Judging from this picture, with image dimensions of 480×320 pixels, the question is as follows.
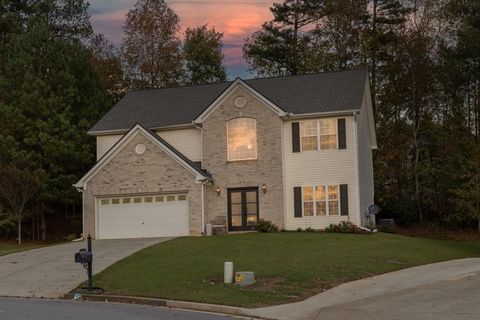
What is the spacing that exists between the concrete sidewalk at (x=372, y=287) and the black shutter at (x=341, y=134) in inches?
390

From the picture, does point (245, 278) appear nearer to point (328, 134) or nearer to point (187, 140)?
point (328, 134)

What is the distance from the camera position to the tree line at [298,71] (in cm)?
3975

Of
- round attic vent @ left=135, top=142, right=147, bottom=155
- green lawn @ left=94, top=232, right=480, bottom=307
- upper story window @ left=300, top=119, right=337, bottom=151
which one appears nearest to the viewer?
green lawn @ left=94, top=232, right=480, bottom=307

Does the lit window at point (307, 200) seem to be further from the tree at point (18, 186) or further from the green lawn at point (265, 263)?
the tree at point (18, 186)

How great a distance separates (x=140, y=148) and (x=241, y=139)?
490 centimetres

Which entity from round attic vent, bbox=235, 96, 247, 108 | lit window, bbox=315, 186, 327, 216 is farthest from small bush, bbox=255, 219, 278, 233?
round attic vent, bbox=235, 96, 247, 108

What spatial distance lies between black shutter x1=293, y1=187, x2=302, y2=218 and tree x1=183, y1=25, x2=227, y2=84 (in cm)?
2666

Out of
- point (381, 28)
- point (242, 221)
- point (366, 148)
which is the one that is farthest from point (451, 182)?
point (242, 221)

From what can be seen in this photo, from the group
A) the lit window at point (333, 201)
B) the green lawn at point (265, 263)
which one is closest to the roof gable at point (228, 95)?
the lit window at point (333, 201)

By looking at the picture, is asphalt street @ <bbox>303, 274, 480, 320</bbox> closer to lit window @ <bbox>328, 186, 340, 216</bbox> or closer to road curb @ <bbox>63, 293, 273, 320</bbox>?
road curb @ <bbox>63, 293, 273, 320</bbox>

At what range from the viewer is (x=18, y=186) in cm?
3647

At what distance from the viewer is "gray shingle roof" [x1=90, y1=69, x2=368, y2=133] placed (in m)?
33.2

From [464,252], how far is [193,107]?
15759mm

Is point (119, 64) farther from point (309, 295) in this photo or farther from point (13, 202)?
point (309, 295)
